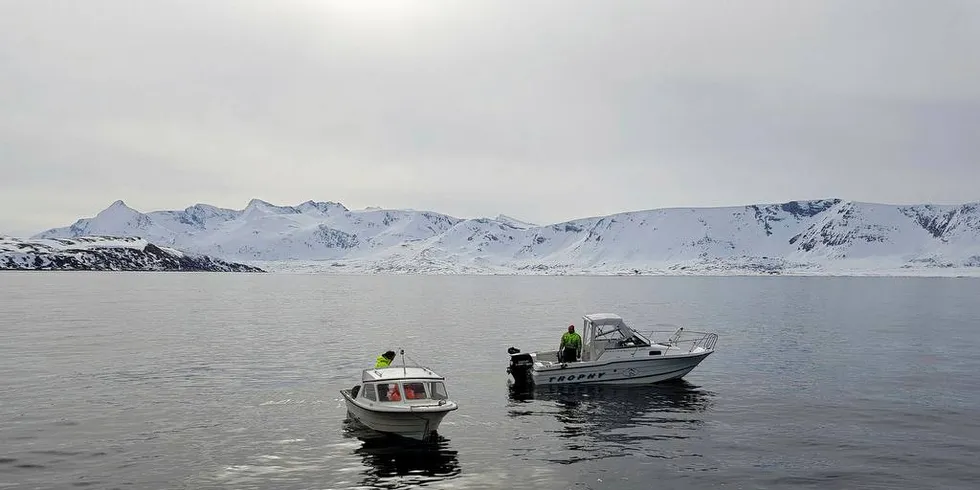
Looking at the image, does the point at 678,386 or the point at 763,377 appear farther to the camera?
the point at 763,377

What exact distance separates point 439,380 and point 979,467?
66.5 ft

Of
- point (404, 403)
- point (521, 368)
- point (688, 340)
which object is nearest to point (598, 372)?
point (521, 368)

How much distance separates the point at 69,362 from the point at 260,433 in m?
27.3

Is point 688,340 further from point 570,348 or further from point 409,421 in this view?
point 409,421

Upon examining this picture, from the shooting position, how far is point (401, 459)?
26.6m

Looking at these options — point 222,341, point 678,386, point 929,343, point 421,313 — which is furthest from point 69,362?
point 929,343

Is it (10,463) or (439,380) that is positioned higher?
(439,380)

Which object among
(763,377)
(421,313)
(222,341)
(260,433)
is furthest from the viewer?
(421,313)

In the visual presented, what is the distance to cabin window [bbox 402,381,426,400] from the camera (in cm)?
2892

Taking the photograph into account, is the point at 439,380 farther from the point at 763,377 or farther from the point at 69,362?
the point at 69,362

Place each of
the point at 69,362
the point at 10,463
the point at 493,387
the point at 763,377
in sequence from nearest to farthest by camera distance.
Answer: the point at 10,463, the point at 493,387, the point at 763,377, the point at 69,362

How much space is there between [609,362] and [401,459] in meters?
17.8

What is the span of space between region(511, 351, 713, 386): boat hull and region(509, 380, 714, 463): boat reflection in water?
0.42 metres

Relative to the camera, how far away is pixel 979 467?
25.8 metres
